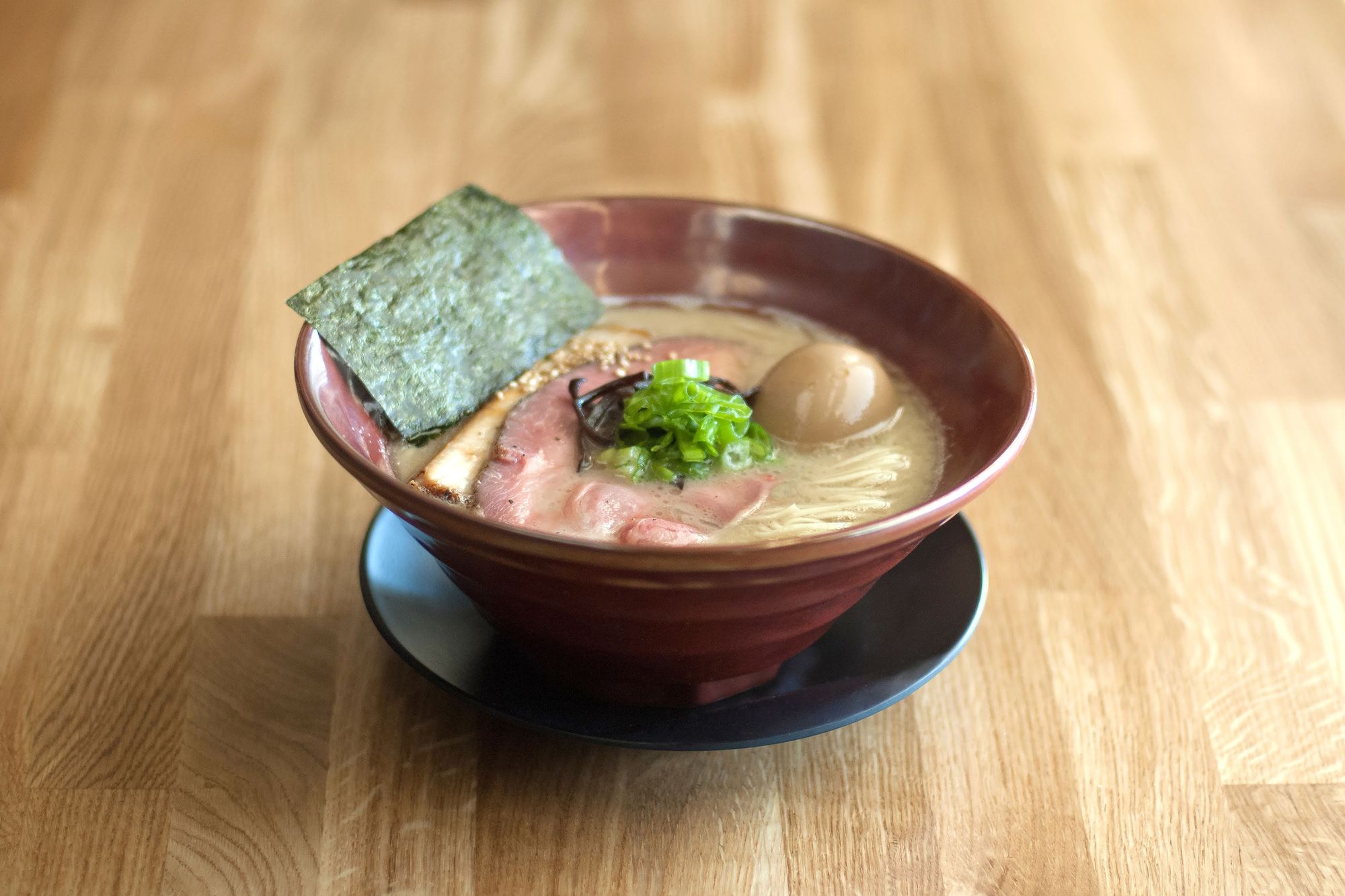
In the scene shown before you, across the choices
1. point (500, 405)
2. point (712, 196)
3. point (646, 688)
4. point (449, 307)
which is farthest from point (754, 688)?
point (712, 196)

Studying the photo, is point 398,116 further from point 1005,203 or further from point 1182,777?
point 1182,777

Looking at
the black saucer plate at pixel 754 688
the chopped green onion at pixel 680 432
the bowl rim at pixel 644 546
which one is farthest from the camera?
the chopped green onion at pixel 680 432

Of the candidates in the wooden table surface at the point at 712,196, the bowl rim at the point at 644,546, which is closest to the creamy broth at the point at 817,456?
the bowl rim at the point at 644,546

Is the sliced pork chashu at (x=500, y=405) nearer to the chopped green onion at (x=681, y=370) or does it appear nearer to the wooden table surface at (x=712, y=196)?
the chopped green onion at (x=681, y=370)

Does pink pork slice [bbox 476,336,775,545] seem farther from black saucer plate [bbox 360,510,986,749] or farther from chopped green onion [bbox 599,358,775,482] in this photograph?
black saucer plate [bbox 360,510,986,749]

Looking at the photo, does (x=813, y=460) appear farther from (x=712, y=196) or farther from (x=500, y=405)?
(x=712, y=196)

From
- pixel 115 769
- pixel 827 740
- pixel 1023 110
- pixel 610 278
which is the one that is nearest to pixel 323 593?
pixel 115 769

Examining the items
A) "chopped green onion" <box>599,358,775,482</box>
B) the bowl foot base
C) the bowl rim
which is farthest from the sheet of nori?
the bowl foot base

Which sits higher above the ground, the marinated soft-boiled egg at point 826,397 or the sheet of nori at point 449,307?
the sheet of nori at point 449,307
